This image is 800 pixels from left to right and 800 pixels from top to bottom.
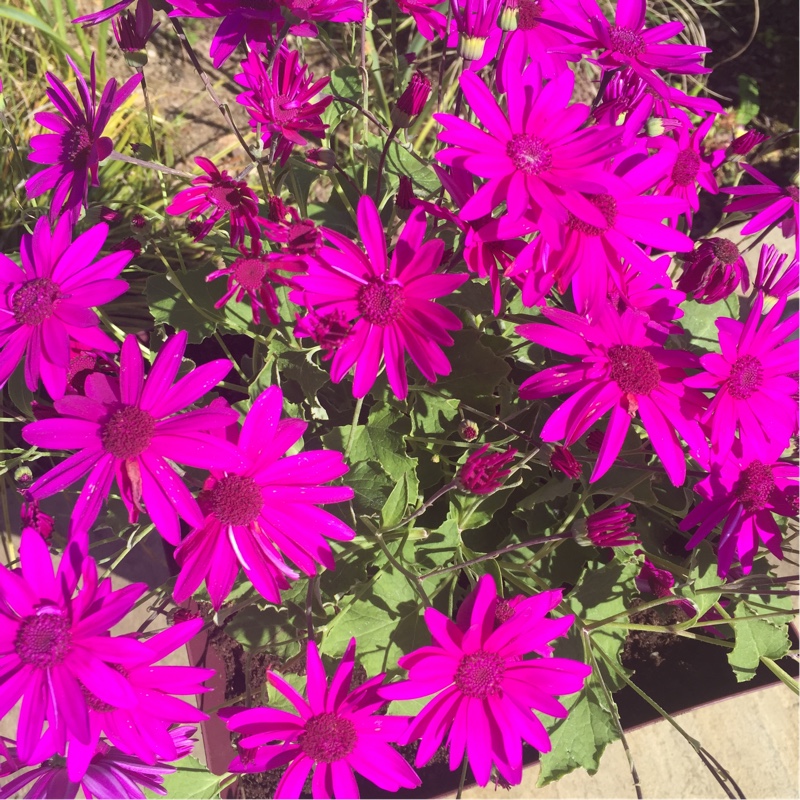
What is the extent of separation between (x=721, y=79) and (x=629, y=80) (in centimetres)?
138

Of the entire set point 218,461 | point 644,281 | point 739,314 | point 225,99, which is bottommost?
point 218,461

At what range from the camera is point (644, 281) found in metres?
0.70

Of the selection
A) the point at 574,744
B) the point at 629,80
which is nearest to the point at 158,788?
the point at 574,744

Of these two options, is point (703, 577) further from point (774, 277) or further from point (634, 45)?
point (634, 45)

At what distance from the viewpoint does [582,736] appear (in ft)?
2.81

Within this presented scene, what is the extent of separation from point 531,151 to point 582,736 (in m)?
0.71

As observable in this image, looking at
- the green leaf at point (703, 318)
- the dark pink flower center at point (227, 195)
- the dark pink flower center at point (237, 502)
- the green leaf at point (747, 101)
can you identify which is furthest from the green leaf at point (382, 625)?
the green leaf at point (747, 101)

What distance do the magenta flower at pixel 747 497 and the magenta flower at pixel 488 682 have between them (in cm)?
20

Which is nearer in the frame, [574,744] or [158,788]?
[158,788]

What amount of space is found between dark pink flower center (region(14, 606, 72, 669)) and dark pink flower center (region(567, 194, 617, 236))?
0.59 meters

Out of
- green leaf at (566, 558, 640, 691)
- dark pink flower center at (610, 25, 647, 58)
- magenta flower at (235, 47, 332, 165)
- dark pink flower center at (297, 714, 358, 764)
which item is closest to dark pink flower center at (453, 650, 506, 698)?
dark pink flower center at (297, 714, 358, 764)

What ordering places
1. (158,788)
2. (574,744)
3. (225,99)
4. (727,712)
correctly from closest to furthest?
(158,788), (574,744), (727,712), (225,99)

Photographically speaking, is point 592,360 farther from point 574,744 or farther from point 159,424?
point 574,744

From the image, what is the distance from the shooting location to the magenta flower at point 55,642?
0.57 m
